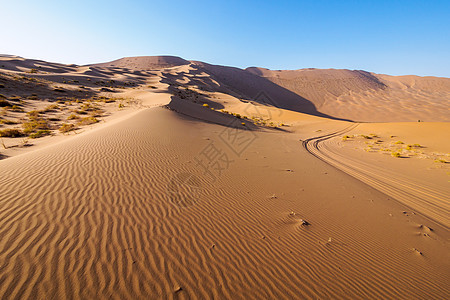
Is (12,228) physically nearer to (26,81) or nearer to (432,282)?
(432,282)

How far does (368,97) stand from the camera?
53.2 m

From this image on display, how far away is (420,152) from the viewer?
10.3 m

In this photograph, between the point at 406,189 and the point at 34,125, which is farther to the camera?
the point at 34,125

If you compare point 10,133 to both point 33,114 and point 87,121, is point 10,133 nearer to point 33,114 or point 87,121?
point 87,121

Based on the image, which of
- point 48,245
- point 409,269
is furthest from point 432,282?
point 48,245

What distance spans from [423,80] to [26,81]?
115946 millimetres

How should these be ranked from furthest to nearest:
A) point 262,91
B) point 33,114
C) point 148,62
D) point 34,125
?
point 148,62 < point 262,91 < point 33,114 < point 34,125

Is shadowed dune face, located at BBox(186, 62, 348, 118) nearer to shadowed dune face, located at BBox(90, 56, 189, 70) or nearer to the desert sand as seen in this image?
shadowed dune face, located at BBox(90, 56, 189, 70)

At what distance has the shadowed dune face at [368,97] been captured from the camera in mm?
37312

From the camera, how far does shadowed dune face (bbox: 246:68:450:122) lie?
3731 cm

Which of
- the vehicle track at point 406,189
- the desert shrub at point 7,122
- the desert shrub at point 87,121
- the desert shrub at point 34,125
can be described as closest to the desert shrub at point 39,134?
the desert shrub at point 34,125

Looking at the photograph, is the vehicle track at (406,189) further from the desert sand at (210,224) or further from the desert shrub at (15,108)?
the desert shrub at (15,108)

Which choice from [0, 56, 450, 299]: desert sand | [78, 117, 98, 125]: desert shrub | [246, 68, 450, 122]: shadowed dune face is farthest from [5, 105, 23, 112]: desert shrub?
[246, 68, 450, 122]: shadowed dune face

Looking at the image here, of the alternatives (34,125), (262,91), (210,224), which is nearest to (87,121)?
(34,125)
